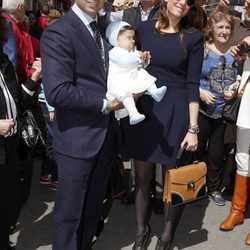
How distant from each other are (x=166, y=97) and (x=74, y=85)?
2.83 ft

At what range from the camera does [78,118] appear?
2238 millimetres

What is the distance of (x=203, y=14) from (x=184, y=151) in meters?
1.01

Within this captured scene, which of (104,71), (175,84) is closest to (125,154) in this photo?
(175,84)

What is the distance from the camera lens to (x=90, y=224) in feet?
8.73

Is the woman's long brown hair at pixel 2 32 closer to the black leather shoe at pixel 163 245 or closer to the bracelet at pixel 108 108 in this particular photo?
the bracelet at pixel 108 108

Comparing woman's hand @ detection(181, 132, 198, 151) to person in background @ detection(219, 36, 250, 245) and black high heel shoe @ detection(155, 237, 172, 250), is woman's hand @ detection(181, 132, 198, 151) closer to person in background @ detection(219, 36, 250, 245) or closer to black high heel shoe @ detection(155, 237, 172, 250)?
person in background @ detection(219, 36, 250, 245)

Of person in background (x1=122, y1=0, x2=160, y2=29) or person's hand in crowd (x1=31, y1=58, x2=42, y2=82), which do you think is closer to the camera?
person's hand in crowd (x1=31, y1=58, x2=42, y2=82)

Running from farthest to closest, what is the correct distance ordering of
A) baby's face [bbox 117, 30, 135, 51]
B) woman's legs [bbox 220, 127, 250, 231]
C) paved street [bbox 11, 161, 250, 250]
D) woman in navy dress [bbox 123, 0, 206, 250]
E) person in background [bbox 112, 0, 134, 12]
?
1. person in background [bbox 112, 0, 134, 12]
2. woman's legs [bbox 220, 127, 250, 231]
3. paved street [bbox 11, 161, 250, 250]
4. woman in navy dress [bbox 123, 0, 206, 250]
5. baby's face [bbox 117, 30, 135, 51]

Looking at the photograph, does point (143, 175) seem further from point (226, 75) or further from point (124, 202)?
point (226, 75)

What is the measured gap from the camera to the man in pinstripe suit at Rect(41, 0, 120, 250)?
205cm

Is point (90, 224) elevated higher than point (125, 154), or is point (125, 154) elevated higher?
point (125, 154)

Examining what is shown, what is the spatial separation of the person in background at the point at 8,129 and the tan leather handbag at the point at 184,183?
1.05 metres

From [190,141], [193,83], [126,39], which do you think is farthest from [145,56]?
[190,141]

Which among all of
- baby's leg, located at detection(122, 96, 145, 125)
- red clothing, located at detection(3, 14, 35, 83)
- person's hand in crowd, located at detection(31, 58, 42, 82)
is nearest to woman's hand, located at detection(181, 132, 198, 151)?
baby's leg, located at detection(122, 96, 145, 125)
